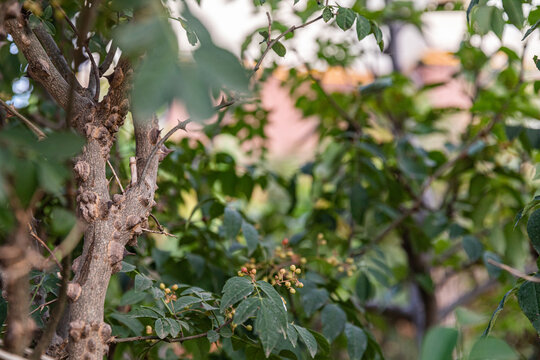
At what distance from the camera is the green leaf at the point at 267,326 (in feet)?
1.72

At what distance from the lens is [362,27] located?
0.65m

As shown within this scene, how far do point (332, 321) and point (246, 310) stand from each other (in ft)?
0.88

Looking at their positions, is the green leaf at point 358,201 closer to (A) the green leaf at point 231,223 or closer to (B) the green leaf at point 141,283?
(A) the green leaf at point 231,223

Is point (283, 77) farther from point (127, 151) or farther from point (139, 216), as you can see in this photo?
point (139, 216)

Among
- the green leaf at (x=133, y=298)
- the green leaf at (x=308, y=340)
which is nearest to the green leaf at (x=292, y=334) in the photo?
the green leaf at (x=308, y=340)

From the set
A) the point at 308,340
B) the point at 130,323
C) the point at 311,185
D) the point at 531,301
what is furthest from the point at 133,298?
the point at 311,185

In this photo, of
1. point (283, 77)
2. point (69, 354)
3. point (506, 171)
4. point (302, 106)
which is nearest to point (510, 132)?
point (506, 171)

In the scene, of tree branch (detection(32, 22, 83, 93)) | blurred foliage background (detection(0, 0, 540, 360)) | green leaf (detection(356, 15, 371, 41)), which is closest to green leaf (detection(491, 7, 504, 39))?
blurred foliage background (detection(0, 0, 540, 360))

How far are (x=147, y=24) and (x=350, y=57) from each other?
114 cm

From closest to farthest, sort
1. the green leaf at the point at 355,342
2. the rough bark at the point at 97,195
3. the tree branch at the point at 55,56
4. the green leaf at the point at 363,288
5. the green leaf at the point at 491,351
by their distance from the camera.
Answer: the green leaf at the point at 491,351 → the rough bark at the point at 97,195 → the tree branch at the point at 55,56 → the green leaf at the point at 355,342 → the green leaf at the point at 363,288

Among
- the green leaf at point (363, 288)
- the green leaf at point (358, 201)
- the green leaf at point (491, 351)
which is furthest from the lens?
the green leaf at point (358, 201)

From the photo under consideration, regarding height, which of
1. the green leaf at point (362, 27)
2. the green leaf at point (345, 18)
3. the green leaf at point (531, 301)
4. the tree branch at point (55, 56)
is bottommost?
the green leaf at point (531, 301)

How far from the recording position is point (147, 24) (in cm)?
33

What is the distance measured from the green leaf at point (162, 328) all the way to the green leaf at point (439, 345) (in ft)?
0.92
